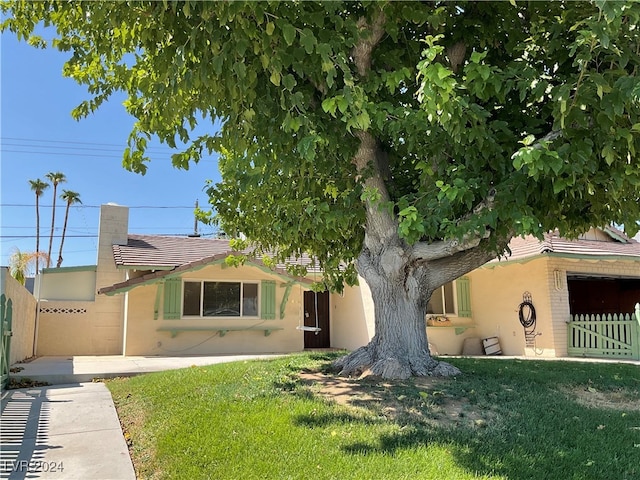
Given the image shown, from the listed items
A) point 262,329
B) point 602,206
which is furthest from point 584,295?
point 602,206

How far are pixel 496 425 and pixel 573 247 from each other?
1075 centimetres

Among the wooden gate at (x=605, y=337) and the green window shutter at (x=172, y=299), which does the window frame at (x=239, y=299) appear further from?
Answer: the wooden gate at (x=605, y=337)

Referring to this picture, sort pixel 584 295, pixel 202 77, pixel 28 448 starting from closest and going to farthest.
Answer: pixel 202 77 < pixel 28 448 < pixel 584 295

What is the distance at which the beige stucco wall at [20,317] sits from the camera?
9344mm

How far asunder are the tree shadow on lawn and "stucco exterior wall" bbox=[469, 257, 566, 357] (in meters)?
7.32

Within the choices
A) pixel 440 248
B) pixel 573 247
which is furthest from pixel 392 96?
pixel 573 247

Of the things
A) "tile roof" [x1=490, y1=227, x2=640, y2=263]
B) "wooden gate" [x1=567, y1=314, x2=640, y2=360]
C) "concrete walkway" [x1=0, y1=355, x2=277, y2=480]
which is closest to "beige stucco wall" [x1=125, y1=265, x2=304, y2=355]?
"concrete walkway" [x1=0, y1=355, x2=277, y2=480]

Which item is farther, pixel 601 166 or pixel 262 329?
pixel 262 329

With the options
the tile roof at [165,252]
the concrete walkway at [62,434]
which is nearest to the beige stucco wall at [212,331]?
the tile roof at [165,252]

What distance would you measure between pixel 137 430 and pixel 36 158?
27.7m

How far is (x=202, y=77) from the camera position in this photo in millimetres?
4402

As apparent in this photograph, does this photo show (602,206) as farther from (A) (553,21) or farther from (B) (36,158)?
(B) (36,158)

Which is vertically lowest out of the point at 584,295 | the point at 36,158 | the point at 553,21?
the point at 584,295

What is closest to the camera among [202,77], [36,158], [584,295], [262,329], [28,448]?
[202,77]
